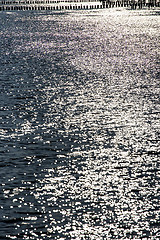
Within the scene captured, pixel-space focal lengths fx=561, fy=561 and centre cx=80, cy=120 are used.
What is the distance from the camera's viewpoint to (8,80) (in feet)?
206

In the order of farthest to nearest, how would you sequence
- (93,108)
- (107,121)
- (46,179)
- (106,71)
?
1. (106,71)
2. (93,108)
3. (107,121)
4. (46,179)

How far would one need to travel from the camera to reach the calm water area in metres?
23.2

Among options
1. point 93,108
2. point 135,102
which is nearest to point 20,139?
point 93,108

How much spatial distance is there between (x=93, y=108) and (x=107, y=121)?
535cm

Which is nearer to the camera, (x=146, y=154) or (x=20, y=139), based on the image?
(x=146, y=154)

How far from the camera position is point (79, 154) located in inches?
1299

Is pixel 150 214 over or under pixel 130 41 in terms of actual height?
under

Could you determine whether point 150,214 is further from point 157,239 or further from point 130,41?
point 130,41

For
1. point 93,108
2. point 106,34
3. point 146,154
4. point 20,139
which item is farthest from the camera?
point 106,34

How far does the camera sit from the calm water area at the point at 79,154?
2322 centimetres

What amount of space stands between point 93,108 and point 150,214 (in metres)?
23.7

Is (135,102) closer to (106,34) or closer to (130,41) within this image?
(130,41)

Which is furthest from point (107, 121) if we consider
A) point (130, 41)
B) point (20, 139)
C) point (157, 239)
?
point (130, 41)

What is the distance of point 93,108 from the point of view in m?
46.9
